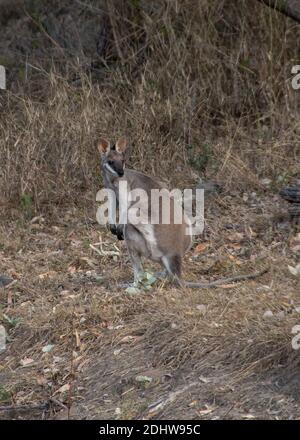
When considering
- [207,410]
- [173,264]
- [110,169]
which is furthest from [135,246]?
[207,410]

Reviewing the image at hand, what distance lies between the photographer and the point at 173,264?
682cm

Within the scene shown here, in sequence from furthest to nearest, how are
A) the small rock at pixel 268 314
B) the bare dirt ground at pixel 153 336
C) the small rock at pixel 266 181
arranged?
the small rock at pixel 266 181
the small rock at pixel 268 314
the bare dirt ground at pixel 153 336

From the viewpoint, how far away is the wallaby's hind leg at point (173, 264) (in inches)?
268

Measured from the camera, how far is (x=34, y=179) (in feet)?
29.4

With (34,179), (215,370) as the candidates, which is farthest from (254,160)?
(215,370)

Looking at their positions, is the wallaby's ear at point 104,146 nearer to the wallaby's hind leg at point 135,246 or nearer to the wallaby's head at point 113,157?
the wallaby's head at point 113,157

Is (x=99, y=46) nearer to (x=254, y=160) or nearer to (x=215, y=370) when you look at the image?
(x=254, y=160)

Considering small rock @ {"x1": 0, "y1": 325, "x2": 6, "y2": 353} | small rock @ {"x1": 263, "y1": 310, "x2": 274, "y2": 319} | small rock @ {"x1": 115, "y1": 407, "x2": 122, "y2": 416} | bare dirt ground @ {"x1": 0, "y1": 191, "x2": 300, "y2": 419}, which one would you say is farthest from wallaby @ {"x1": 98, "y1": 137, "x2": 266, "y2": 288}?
small rock @ {"x1": 115, "y1": 407, "x2": 122, "y2": 416}

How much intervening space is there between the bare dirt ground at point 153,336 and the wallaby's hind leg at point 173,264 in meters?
0.10

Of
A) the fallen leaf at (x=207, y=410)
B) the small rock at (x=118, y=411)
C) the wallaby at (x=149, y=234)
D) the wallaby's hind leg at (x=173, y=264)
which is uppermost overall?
the wallaby at (x=149, y=234)

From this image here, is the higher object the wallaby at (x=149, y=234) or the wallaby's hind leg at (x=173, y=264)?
the wallaby at (x=149, y=234)

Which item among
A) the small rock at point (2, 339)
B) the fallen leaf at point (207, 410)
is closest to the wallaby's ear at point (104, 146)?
the small rock at point (2, 339)

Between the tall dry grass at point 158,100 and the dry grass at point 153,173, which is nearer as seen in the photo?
the dry grass at point 153,173

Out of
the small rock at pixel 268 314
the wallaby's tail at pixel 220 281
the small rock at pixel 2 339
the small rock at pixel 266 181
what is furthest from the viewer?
the small rock at pixel 266 181
